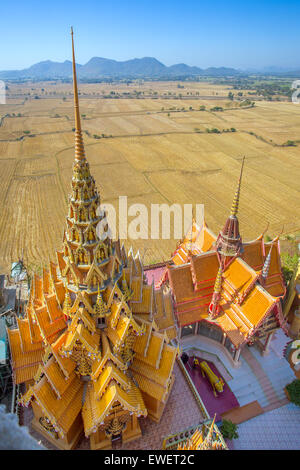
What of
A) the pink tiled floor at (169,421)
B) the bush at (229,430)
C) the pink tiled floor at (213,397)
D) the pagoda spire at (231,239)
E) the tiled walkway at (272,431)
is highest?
the pagoda spire at (231,239)

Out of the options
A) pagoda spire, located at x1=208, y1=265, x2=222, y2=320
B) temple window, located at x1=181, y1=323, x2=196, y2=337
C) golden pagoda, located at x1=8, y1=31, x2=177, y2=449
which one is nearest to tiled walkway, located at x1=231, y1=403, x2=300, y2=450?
golden pagoda, located at x1=8, y1=31, x2=177, y2=449

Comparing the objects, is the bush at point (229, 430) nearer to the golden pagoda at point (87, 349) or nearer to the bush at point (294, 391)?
the golden pagoda at point (87, 349)

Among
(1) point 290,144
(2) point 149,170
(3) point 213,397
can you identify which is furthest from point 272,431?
(1) point 290,144

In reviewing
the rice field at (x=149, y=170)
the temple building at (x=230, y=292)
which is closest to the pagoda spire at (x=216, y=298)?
the temple building at (x=230, y=292)

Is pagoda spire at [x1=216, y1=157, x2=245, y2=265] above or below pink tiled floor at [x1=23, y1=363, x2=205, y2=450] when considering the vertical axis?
above

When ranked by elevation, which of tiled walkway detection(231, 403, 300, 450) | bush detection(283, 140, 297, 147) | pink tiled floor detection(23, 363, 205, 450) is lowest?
tiled walkway detection(231, 403, 300, 450)

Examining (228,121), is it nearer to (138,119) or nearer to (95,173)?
(138,119)

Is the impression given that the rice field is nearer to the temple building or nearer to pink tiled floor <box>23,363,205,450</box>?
the temple building
